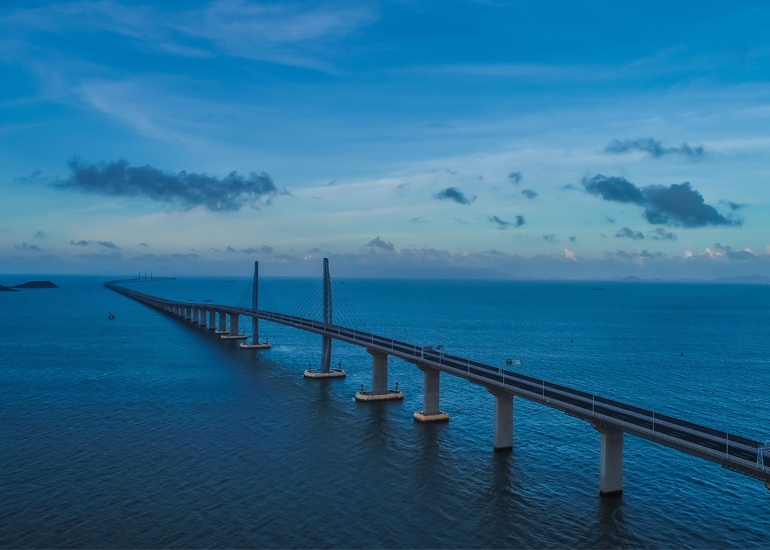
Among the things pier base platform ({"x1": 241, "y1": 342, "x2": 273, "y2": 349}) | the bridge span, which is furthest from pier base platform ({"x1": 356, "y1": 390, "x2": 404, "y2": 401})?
pier base platform ({"x1": 241, "y1": 342, "x2": 273, "y2": 349})

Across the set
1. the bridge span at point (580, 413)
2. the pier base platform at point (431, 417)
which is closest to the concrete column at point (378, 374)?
the bridge span at point (580, 413)

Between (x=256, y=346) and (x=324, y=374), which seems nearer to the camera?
(x=324, y=374)

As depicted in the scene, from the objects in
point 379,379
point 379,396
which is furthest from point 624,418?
point 379,379

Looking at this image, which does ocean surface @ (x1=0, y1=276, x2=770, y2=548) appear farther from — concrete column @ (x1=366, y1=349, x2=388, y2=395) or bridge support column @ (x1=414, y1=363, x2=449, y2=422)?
concrete column @ (x1=366, y1=349, x2=388, y2=395)

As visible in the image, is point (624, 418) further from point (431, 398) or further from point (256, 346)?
point (256, 346)

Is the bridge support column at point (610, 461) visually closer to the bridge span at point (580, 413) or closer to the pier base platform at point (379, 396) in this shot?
the bridge span at point (580, 413)

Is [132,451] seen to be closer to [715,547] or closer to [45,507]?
[45,507]
